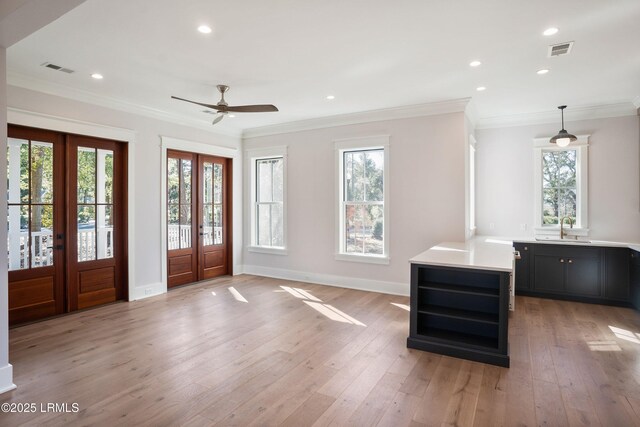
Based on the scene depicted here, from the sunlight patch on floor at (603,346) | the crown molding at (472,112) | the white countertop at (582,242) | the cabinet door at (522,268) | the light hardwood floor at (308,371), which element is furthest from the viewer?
the cabinet door at (522,268)

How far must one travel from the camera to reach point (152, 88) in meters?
4.43

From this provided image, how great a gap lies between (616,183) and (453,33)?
4.14 meters

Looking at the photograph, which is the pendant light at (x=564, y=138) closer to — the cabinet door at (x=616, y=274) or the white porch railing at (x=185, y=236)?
the cabinet door at (x=616, y=274)

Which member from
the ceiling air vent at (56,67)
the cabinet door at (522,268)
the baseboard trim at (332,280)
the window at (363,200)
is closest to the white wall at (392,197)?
the baseboard trim at (332,280)

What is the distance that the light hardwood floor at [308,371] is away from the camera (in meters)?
2.35

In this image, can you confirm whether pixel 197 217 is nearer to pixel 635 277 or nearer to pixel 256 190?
pixel 256 190

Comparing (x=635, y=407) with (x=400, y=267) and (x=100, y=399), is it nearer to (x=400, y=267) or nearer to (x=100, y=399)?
(x=400, y=267)

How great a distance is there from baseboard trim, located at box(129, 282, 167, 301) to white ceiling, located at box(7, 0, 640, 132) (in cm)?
266

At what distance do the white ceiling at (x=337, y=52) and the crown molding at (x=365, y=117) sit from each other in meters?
0.19

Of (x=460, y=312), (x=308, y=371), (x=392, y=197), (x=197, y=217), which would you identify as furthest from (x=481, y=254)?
(x=197, y=217)

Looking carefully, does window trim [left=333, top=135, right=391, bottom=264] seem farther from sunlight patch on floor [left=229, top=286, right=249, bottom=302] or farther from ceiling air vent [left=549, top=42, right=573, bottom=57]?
ceiling air vent [left=549, top=42, right=573, bottom=57]

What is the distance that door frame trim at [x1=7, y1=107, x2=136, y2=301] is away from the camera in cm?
403

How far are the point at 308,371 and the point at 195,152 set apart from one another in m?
4.43

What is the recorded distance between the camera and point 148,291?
5.32 m
